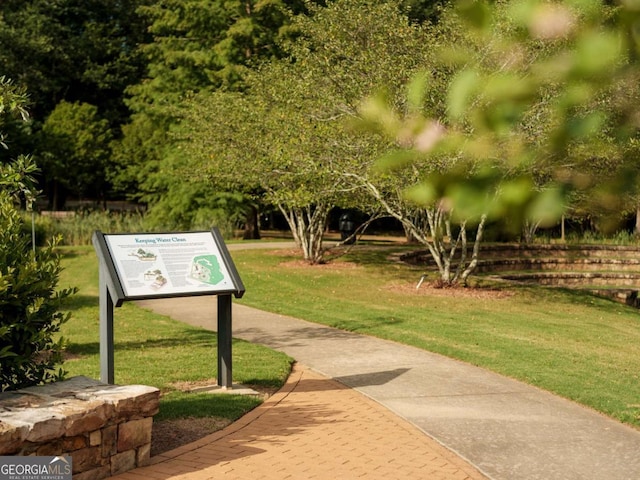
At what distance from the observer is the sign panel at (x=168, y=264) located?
7.91m

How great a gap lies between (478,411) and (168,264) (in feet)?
11.2

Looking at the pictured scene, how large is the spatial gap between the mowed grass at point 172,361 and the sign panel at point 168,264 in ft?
2.73

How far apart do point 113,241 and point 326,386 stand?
2790 mm

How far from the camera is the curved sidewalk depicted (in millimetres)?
6352

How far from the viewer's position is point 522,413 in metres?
7.84

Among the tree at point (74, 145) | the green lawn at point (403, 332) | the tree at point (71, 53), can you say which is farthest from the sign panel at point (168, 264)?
the tree at point (71, 53)

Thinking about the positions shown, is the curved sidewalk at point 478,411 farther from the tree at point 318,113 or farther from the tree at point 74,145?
the tree at point 74,145

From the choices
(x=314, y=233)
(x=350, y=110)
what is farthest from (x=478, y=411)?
(x=314, y=233)

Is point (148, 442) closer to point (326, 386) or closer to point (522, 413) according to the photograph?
point (326, 386)

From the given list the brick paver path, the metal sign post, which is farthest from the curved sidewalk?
the metal sign post

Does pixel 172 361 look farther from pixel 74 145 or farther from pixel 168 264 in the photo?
pixel 74 145

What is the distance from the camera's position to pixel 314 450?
6.55m

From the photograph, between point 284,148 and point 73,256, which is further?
point 73,256

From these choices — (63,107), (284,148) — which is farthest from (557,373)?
(63,107)
